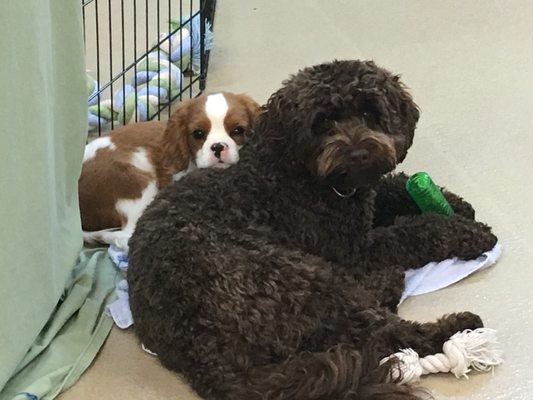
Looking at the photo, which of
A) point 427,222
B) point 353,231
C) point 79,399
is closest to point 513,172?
point 427,222

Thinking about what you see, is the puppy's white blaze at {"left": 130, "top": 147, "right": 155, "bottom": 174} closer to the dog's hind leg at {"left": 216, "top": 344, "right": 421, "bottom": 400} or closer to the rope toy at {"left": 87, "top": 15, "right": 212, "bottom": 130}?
the rope toy at {"left": 87, "top": 15, "right": 212, "bottom": 130}

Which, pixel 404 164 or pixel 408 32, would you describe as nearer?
pixel 404 164

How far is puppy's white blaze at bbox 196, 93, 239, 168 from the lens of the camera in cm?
240

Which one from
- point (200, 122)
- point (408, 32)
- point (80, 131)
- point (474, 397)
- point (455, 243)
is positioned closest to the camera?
point (474, 397)

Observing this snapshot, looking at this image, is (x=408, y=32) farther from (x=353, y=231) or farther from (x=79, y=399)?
(x=79, y=399)

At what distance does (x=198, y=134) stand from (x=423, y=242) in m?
0.71

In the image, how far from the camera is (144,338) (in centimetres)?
206

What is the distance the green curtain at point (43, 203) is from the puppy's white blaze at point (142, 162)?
35cm

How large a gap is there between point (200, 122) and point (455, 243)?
2.61 ft

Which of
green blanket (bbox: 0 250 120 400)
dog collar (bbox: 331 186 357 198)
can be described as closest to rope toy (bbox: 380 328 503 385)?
dog collar (bbox: 331 186 357 198)

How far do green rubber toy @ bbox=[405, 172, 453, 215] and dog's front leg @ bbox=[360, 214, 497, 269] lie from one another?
0.28 ft

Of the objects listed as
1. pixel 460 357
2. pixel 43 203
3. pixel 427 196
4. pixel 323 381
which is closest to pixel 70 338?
pixel 43 203

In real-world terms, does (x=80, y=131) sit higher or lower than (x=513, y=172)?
higher

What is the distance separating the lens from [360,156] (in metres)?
2.02
